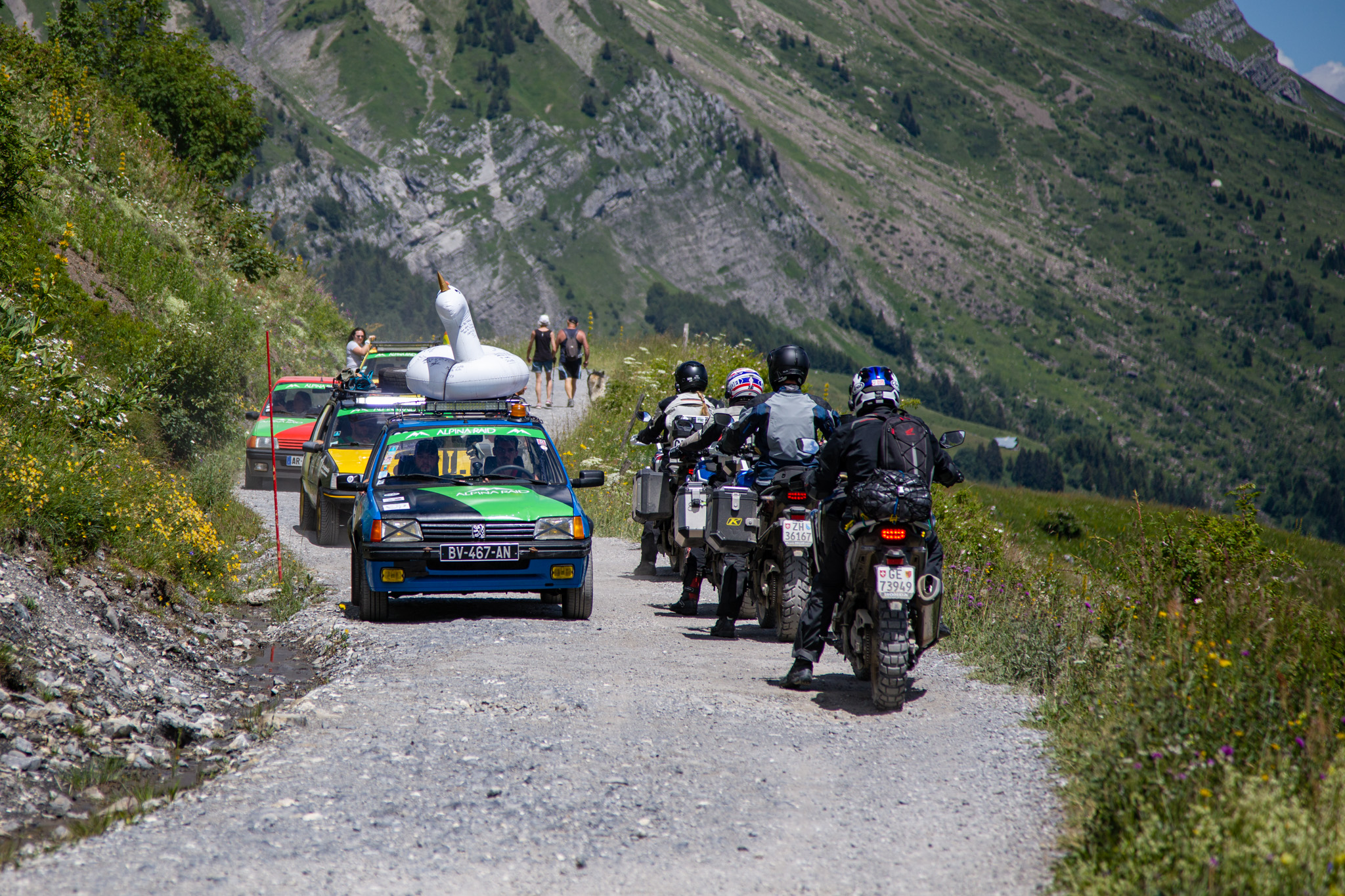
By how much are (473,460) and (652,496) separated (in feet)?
5.73

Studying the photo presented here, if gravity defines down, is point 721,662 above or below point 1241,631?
below

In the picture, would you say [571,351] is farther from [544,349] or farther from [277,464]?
[277,464]

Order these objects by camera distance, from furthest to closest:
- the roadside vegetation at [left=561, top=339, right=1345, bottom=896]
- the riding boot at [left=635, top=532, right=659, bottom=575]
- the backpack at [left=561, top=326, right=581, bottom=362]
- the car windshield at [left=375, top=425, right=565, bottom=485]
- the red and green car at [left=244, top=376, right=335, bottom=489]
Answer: the backpack at [left=561, top=326, right=581, bottom=362]
the red and green car at [left=244, top=376, right=335, bottom=489]
the riding boot at [left=635, top=532, right=659, bottom=575]
the car windshield at [left=375, top=425, right=565, bottom=485]
the roadside vegetation at [left=561, top=339, right=1345, bottom=896]

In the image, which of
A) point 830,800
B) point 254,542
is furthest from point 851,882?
point 254,542

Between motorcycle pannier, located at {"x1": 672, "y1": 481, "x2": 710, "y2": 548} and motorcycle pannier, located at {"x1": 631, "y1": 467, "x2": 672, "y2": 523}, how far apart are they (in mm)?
1169

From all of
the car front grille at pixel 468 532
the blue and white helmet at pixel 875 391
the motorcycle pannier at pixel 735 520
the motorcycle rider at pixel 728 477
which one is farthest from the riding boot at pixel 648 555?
the blue and white helmet at pixel 875 391

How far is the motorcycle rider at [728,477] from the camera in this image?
10.1 metres

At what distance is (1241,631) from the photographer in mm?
6051

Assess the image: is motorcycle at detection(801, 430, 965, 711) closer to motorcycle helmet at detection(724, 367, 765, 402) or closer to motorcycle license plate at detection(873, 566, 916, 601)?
motorcycle license plate at detection(873, 566, 916, 601)

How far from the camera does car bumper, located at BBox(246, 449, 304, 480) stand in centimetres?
2014

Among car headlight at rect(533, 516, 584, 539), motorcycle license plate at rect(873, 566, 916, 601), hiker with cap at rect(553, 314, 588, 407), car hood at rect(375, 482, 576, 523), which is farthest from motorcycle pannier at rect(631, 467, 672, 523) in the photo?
hiker with cap at rect(553, 314, 588, 407)

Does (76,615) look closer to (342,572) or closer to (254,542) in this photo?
(342,572)

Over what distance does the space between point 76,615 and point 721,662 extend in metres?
4.30

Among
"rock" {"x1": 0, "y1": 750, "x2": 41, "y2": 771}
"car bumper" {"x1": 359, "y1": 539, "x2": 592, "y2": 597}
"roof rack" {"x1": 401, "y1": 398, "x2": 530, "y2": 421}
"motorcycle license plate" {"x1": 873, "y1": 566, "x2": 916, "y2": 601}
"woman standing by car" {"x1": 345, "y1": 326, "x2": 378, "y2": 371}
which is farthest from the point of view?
"woman standing by car" {"x1": 345, "y1": 326, "x2": 378, "y2": 371}
